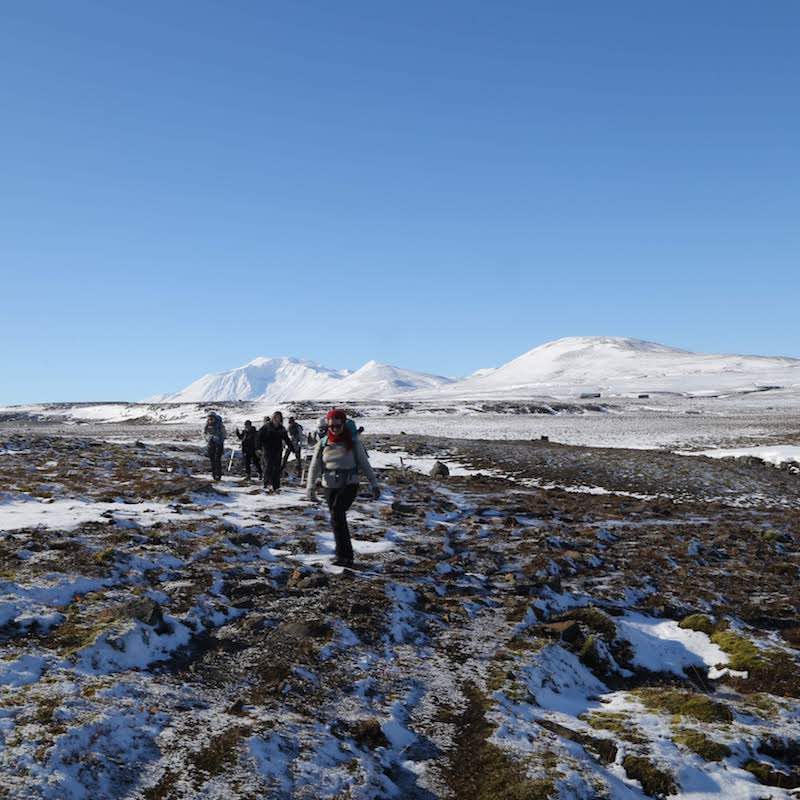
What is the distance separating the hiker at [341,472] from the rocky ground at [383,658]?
594 millimetres

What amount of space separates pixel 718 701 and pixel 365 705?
4.39 meters

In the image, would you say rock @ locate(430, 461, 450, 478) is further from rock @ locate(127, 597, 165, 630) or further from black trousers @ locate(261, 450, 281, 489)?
rock @ locate(127, 597, 165, 630)

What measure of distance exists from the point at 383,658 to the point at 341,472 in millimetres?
4399

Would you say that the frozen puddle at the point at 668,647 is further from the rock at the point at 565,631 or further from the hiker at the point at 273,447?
the hiker at the point at 273,447

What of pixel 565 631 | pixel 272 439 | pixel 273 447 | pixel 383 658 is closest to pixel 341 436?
pixel 383 658

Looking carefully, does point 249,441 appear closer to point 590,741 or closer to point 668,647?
point 668,647

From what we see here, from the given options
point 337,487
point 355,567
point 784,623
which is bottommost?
point 784,623

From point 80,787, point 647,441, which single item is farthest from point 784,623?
point 647,441

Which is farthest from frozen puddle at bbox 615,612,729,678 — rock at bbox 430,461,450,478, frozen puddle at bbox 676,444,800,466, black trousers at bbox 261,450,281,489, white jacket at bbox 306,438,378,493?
frozen puddle at bbox 676,444,800,466

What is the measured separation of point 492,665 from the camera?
28.8 feet

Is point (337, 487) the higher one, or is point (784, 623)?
point (337, 487)

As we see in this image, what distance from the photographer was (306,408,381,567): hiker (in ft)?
40.6

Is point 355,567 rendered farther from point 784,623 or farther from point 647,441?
point 647,441

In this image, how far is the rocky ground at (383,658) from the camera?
6.16 metres
